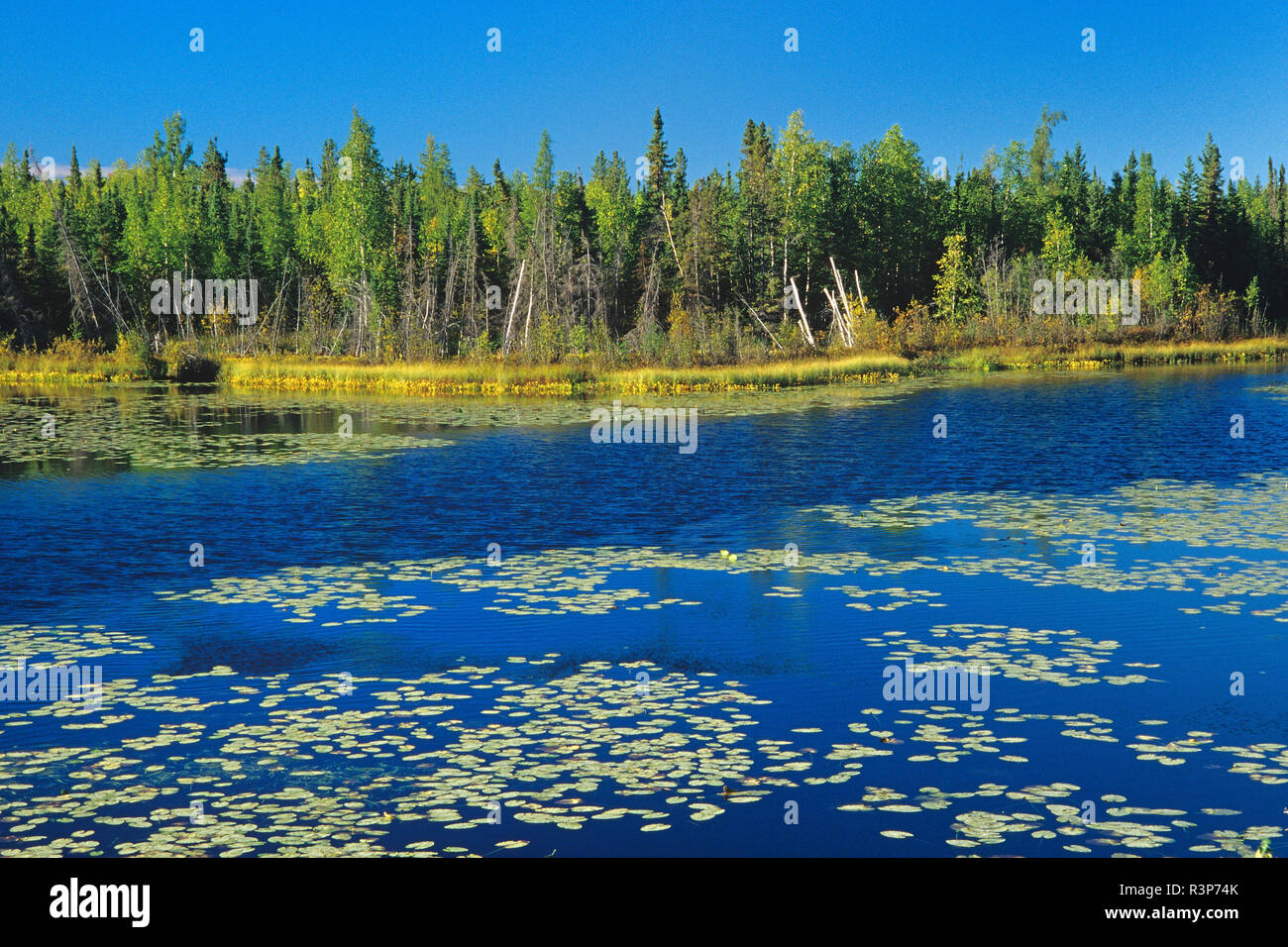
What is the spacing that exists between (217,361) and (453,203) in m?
50.5

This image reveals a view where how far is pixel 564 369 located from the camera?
51000 millimetres

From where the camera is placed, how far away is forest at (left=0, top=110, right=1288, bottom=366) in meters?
65.7

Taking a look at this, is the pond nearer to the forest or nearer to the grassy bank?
the grassy bank

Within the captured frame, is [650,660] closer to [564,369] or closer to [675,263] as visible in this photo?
[564,369]

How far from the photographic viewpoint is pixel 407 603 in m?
13.4

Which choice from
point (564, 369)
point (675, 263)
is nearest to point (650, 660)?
point (564, 369)

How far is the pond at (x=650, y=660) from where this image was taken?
7387 millimetres

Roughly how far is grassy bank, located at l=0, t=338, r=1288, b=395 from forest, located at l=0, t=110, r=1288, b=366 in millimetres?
2099

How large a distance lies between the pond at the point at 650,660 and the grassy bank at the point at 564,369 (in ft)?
83.4

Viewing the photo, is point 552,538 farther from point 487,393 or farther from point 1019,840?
point 487,393

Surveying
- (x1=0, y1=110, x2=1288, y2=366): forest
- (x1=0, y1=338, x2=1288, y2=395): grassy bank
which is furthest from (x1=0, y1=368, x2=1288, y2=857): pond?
(x1=0, y1=110, x2=1288, y2=366): forest

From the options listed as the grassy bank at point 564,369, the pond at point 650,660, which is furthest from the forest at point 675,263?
the pond at point 650,660

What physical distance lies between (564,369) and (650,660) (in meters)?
40.6
